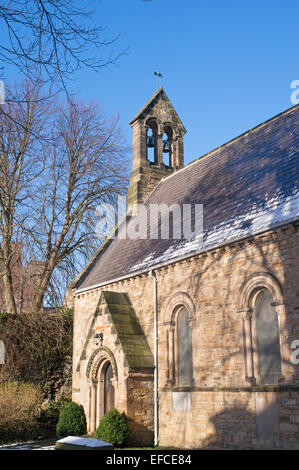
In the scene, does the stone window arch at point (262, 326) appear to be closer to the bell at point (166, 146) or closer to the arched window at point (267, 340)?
the arched window at point (267, 340)

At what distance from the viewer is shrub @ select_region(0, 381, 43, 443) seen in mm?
16266

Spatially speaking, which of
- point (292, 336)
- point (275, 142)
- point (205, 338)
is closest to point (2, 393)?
point (205, 338)

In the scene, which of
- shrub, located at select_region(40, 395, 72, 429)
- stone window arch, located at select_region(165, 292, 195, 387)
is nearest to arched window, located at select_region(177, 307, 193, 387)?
stone window arch, located at select_region(165, 292, 195, 387)

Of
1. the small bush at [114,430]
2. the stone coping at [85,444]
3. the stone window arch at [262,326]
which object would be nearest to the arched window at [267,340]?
the stone window arch at [262,326]

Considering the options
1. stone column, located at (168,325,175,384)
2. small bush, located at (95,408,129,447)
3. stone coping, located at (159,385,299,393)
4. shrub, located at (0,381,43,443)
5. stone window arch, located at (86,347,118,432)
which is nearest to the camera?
stone coping, located at (159,385,299,393)

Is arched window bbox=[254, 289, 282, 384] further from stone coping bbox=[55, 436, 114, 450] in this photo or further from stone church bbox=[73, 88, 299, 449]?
stone coping bbox=[55, 436, 114, 450]

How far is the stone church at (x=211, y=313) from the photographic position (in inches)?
454

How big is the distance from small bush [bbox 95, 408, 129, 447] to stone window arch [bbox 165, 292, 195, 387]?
1.81 metres

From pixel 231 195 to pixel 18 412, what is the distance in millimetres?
10194

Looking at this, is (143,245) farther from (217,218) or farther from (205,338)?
(205,338)

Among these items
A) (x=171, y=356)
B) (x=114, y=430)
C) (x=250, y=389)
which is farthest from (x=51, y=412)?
(x=250, y=389)

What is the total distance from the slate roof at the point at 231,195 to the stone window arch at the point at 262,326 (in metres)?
1.36

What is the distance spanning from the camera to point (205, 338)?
44.7 ft
